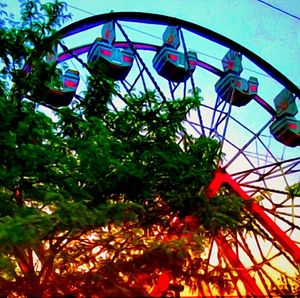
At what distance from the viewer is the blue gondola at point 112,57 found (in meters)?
14.5

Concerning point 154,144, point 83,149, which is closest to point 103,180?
point 83,149

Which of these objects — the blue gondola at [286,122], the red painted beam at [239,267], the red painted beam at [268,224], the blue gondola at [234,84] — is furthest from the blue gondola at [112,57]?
the blue gondola at [286,122]

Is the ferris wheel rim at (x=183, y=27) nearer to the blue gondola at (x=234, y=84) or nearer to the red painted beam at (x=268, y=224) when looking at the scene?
the blue gondola at (x=234, y=84)

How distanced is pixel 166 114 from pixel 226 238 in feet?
23.7

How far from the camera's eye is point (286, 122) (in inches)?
785

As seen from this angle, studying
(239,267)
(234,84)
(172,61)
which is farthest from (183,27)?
(239,267)

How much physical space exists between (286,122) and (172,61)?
Answer: 5.62 meters

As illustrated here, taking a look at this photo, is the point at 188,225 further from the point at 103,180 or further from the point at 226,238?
the point at 226,238

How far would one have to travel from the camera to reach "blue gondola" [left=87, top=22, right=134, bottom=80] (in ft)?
→ 47.6

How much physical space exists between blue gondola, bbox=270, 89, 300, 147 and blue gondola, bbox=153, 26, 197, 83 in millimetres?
4586

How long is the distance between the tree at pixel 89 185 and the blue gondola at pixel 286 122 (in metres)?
9.80

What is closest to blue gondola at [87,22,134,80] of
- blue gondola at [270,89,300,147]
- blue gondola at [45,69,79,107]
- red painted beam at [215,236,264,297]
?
blue gondola at [45,69,79,107]

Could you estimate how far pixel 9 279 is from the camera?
8805 millimetres

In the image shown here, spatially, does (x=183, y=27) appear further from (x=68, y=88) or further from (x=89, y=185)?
(x=89, y=185)
